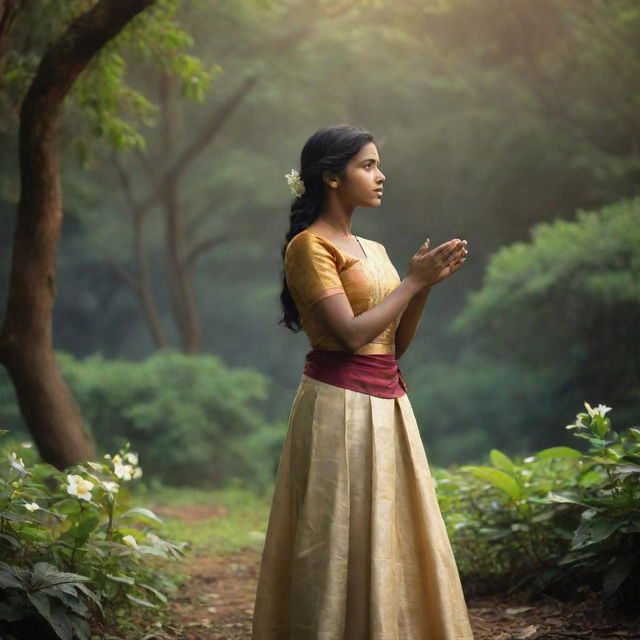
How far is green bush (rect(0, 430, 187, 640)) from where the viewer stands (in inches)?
121

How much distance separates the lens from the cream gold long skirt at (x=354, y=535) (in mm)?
2928

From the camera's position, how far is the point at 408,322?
3.32m

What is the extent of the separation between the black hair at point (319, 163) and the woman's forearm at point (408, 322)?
0.38 m

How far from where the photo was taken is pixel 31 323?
16.4 feet

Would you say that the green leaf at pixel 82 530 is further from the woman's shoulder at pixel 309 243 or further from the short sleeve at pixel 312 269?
the woman's shoulder at pixel 309 243

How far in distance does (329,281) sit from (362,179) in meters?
0.42

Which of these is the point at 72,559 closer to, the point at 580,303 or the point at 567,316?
the point at 580,303

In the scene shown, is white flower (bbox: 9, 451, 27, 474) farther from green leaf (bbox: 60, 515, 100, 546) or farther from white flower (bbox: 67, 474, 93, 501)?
green leaf (bbox: 60, 515, 100, 546)

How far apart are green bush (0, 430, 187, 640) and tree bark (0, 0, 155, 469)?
782 mm

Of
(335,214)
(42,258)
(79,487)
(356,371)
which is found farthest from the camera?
(42,258)

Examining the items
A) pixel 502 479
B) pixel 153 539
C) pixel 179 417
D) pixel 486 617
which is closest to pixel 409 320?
pixel 502 479

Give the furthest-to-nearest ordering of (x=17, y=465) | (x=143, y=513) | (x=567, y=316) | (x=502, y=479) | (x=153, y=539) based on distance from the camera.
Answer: (x=567, y=316) → (x=502, y=479) → (x=153, y=539) → (x=143, y=513) → (x=17, y=465)

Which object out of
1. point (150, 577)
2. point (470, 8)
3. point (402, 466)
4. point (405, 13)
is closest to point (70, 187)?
point (405, 13)

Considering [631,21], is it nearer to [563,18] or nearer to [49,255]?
[563,18]
